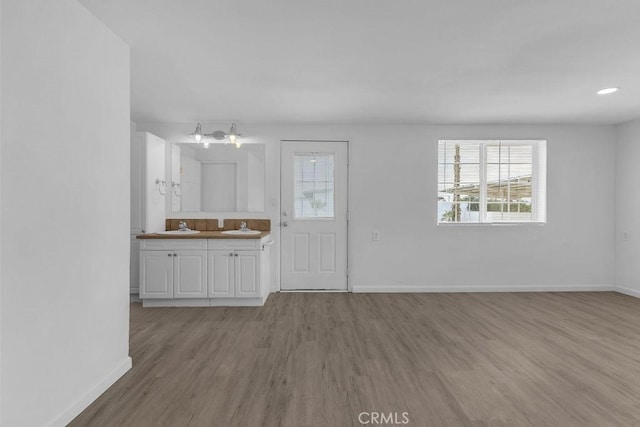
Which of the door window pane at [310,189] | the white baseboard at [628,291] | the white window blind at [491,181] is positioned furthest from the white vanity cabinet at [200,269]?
the white baseboard at [628,291]

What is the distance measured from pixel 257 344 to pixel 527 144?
4702 millimetres

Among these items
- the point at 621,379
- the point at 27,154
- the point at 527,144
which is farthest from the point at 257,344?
the point at 527,144

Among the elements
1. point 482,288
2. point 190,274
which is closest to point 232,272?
point 190,274

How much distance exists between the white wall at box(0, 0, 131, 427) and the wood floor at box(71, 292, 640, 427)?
1.27 ft

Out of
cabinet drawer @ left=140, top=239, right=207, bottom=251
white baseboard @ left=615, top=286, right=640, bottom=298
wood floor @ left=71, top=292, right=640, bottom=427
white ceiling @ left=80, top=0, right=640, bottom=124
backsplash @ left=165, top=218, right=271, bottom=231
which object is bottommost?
wood floor @ left=71, top=292, right=640, bottom=427

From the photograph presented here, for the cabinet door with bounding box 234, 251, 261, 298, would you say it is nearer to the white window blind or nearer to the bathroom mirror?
the bathroom mirror

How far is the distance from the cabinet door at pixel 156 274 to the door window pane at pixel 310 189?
181 cm

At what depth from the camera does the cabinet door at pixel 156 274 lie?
13.6 feet

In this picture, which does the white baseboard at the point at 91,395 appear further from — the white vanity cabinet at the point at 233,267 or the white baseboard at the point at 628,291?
the white baseboard at the point at 628,291

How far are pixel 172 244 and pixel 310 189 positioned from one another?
6.45ft

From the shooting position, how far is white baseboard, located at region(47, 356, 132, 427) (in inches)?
74.3

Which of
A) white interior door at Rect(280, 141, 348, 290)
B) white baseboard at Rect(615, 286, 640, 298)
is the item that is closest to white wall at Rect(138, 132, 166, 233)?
white interior door at Rect(280, 141, 348, 290)

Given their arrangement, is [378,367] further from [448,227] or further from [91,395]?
[448,227]

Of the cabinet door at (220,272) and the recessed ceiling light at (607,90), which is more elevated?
the recessed ceiling light at (607,90)
